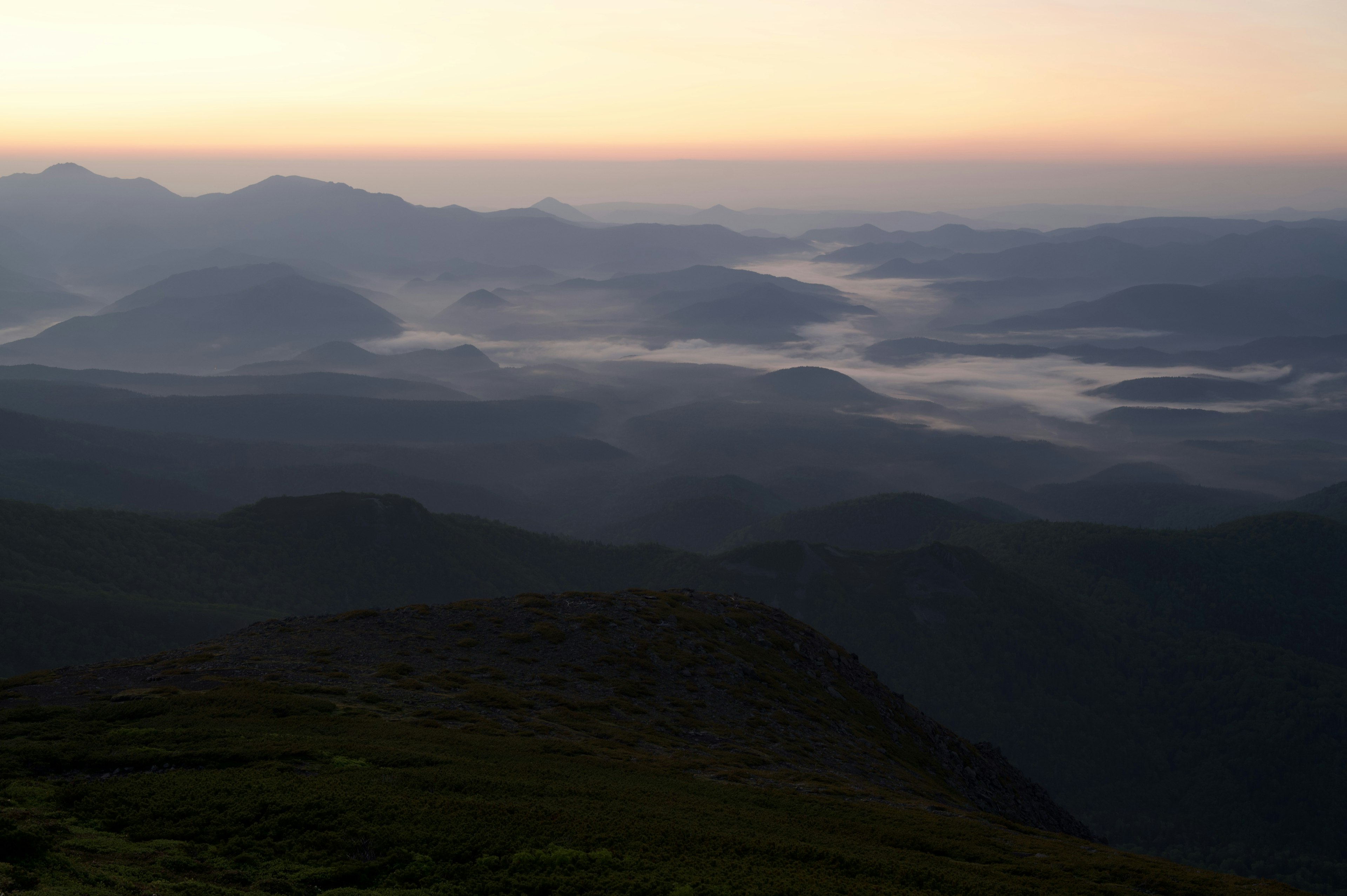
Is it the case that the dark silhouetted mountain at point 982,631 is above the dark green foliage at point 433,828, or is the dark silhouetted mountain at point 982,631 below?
below

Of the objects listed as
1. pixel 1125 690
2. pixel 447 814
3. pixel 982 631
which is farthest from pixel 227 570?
pixel 1125 690

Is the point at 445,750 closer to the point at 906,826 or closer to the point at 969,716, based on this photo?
the point at 906,826

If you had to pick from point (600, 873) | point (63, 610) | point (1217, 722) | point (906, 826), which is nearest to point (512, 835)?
point (600, 873)

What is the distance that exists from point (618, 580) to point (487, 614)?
140101mm

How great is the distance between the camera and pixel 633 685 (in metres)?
48.7

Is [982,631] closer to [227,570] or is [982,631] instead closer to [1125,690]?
[1125,690]

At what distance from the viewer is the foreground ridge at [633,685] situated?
38031 millimetres

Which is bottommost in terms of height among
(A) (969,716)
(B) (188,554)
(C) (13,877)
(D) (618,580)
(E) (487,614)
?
(A) (969,716)

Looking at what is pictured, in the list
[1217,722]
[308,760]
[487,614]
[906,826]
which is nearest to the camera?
[308,760]

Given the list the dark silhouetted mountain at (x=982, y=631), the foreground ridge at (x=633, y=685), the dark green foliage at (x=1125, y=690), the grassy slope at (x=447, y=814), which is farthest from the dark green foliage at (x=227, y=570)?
the grassy slope at (x=447, y=814)

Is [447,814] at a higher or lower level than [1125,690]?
higher

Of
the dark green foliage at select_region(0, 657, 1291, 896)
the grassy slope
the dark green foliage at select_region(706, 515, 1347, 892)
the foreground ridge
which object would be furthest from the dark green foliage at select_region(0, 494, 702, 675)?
the dark green foliage at select_region(0, 657, 1291, 896)

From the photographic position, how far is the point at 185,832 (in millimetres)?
21828

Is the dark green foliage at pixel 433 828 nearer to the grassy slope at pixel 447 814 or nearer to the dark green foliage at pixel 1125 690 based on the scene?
the grassy slope at pixel 447 814
